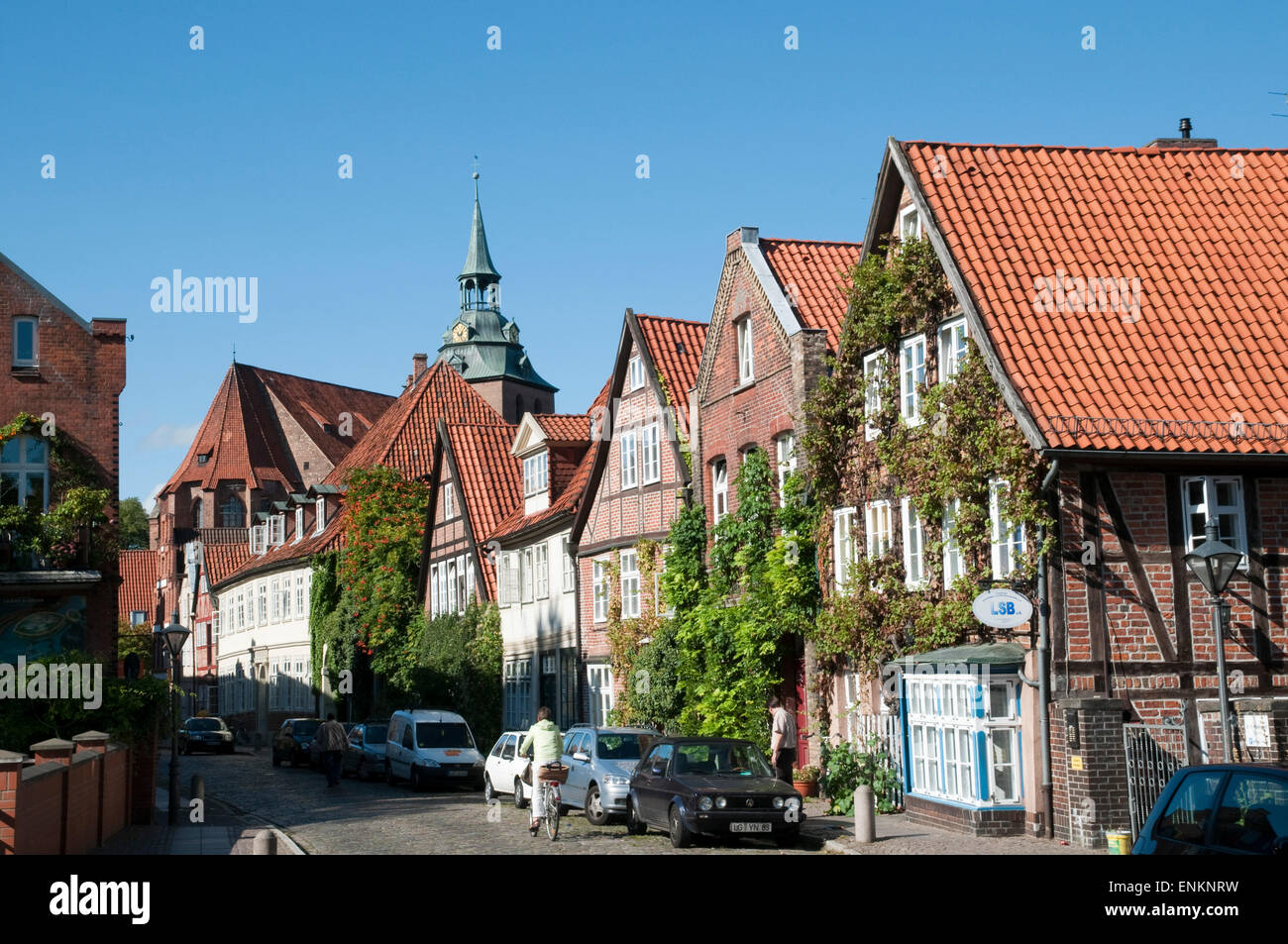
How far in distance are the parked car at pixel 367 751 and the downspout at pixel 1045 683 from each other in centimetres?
2012

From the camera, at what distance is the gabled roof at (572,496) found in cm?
3656

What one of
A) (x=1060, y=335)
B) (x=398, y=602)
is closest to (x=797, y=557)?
(x=1060, y=335)

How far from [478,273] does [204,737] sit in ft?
185

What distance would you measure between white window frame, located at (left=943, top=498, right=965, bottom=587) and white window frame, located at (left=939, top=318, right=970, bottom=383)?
70.7 inches

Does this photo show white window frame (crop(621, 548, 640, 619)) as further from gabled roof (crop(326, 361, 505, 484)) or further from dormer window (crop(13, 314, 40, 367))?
gabled roof (crop(326, 361, 505, 484))

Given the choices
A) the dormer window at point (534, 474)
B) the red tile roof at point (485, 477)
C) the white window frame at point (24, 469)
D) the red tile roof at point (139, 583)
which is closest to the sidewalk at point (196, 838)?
the white window frame at point (24, 469)

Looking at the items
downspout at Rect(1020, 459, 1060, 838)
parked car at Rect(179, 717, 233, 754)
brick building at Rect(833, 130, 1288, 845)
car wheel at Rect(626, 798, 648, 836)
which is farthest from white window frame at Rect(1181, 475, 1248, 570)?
parked car at Rect(179, 717, 233, 754)

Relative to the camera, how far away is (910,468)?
21.4 m

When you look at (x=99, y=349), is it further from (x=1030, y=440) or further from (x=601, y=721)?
(x=1030, y=440)

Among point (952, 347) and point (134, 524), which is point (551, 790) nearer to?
point (952, 347)

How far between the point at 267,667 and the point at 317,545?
9476mm

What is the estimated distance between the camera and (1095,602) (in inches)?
730

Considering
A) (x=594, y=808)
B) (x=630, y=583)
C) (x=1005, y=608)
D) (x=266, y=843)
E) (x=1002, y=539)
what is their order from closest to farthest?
(x=266, y=843) → (x=1005, y=608) → (x=1002, y=539) → (x=594, y=808) → (x=630, y=583)

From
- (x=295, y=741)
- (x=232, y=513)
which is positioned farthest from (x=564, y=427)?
(x=232, y=513)
